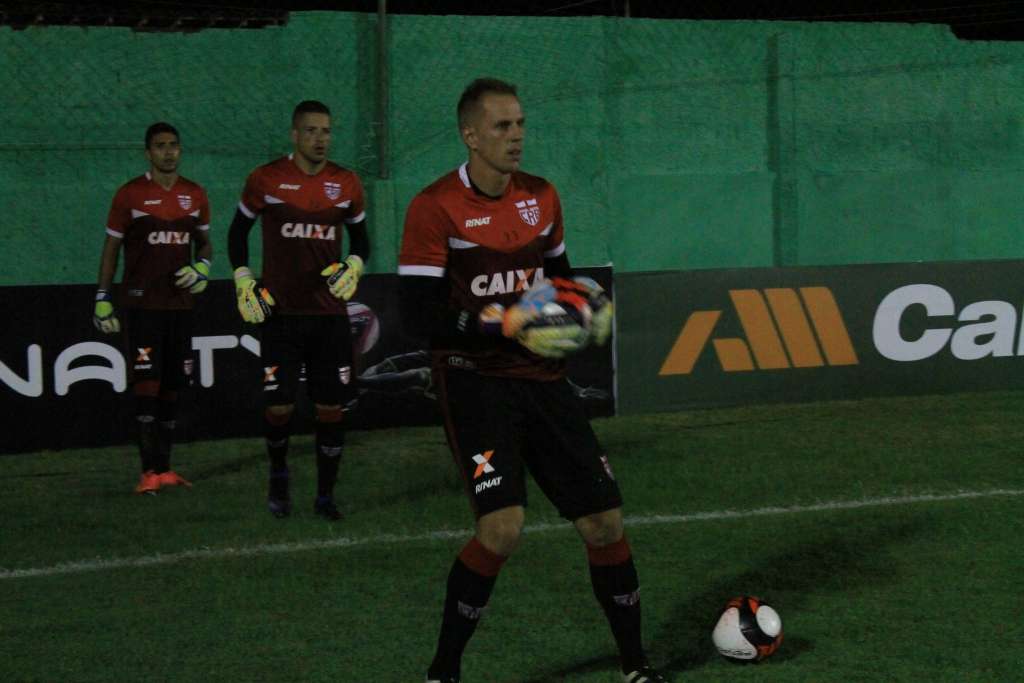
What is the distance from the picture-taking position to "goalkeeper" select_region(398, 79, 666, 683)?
16.2ft

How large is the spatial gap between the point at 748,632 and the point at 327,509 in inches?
140

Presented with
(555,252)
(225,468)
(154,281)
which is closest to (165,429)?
(225,468)

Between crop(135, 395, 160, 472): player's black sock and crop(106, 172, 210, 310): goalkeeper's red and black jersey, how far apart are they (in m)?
0.64

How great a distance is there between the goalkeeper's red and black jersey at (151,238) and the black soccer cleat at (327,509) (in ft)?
6.22

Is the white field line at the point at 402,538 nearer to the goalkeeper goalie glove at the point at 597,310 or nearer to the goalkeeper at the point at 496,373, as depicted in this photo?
the goalkeeper at the point at 496,373

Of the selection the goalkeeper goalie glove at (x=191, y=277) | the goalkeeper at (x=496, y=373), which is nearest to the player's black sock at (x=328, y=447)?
the goalkeeper goalie glove at (x=191, y=277)

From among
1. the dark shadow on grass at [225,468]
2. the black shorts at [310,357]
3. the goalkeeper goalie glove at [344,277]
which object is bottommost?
the dark shadow on grass at [225,468]

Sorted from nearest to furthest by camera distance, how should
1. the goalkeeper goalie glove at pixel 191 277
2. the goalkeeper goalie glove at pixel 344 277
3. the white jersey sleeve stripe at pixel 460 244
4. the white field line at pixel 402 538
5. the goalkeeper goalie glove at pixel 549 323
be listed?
1. the goalkeeper goalie glove at pixel 549 323
2. the white jersey sleeve stripe at pixel 460 244
3. the white field line at pixel 402 538
4. the goalkeeper goalie glove at pixel 344 277
5. the goalkeeper goalie glove at pixel 191 277

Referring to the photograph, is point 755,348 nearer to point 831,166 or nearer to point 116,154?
point 831,166

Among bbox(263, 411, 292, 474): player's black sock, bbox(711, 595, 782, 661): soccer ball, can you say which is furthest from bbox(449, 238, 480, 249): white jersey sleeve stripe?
bbox(263, 411, 292, 474): player's black sock

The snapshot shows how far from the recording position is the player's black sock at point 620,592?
5.05m

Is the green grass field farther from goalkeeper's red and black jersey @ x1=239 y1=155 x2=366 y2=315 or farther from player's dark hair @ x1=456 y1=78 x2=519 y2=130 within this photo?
player's dark hair @ x1=456 y1=78 x2=519 y2=130

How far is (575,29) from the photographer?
1380 centimetres

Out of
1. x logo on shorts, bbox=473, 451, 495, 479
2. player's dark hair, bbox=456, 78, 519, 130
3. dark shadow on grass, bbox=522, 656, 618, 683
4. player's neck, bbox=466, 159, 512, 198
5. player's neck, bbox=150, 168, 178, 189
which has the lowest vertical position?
dark shadow on grass, bbox=522, 656, 618, 683
